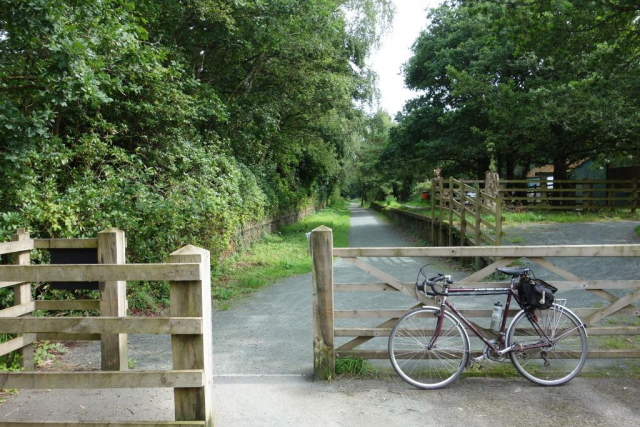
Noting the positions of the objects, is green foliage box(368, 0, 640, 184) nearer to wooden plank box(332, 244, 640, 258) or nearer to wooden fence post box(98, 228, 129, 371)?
wooden plank box(332, 244, 640, 258)

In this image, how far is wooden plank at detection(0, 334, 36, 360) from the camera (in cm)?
435

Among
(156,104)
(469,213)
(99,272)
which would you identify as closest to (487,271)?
(99,272)

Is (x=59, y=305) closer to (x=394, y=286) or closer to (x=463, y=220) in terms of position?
(x=394, y=286)

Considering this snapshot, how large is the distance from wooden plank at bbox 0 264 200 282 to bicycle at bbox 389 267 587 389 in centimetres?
210

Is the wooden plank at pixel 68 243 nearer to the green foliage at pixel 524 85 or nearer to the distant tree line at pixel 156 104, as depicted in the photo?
the distant tree line at pixel 156 104

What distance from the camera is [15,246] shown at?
474 cm

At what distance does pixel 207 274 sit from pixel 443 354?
2.53 meters

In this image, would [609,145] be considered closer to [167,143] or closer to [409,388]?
[167,143]

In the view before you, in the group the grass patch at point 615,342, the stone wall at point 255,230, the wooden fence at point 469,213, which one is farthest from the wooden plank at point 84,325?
the stone wall at point 255,230

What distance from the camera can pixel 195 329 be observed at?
318 centimetres

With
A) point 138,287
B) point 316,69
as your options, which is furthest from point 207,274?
point 316,69

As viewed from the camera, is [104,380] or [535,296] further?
[535,296]

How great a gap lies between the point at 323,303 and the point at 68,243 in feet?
8.55

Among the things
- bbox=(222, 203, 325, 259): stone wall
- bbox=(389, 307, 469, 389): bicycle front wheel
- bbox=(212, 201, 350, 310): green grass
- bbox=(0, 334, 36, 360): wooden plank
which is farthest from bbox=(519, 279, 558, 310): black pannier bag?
bbox=(222, 203, 325, 259): stone wall
